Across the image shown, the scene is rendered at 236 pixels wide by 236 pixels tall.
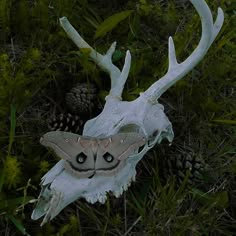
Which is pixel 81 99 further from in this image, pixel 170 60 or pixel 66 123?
pixel 170 60

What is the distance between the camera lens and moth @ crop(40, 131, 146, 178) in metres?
1.60

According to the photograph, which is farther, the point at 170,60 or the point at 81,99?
the point at 81,99

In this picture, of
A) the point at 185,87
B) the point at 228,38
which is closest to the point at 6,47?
the point at 185,87

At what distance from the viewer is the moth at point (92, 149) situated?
63.1 inches

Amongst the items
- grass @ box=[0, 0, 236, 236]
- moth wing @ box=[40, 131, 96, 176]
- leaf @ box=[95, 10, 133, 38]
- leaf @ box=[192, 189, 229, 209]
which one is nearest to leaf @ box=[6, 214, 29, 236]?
grass @ box=[0, 0, 236, 236]

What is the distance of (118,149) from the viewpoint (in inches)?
63.7

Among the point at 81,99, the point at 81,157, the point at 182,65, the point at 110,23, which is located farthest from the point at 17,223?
the point at 110,23

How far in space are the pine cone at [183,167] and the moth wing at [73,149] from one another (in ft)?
1.60

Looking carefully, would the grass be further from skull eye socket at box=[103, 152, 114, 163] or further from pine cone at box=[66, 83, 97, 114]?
skull eye socket at box=[103, 152, 114, 163]

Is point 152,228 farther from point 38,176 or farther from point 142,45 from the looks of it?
point 142,45

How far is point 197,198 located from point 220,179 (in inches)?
5.4

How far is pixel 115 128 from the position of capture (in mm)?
1758

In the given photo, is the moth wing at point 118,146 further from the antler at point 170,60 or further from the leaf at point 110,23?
the leaf at point 110,23

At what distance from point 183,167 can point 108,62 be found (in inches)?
17.6
